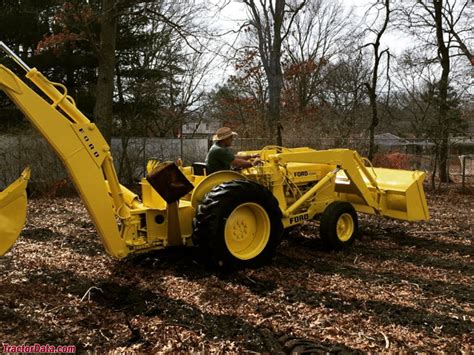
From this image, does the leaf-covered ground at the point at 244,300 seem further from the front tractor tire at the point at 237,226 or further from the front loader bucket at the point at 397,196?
the front loader bucket at the point at 397,196

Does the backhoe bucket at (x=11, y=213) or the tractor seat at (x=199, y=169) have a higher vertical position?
the tractor seat at (x=199, y=169)

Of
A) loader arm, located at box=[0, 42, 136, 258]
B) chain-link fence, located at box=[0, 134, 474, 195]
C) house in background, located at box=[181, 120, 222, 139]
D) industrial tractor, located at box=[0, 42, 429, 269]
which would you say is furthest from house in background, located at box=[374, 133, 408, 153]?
loader arm, located at box=[0, 42, 136, 258]

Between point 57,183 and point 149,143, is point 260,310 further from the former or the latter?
point 149,143

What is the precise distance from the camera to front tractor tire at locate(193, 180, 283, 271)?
521 centimetres

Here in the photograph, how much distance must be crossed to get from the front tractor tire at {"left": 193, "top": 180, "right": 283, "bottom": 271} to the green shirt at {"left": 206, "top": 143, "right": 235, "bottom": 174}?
544 mm

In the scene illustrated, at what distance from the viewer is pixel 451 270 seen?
233 inches

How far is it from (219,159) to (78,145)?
189 cm

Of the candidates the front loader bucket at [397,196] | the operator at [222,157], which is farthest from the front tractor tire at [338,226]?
the operator at [222,157]

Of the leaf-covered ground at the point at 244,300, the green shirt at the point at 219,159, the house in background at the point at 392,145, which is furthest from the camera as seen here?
the house in background at the point at 392,145

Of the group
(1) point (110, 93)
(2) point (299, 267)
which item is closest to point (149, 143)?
(1) point (110, 93)

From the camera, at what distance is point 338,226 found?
6.93 metres

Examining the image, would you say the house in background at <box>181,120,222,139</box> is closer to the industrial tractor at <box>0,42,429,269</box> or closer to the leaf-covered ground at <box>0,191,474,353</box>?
the industrial tractor at <box>0,42,429,269</box>

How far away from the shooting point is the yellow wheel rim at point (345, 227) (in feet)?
22.8

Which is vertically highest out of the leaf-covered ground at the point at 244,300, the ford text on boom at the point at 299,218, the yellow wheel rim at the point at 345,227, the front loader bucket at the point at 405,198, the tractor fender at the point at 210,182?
the tractor fender at the point at 210,182
